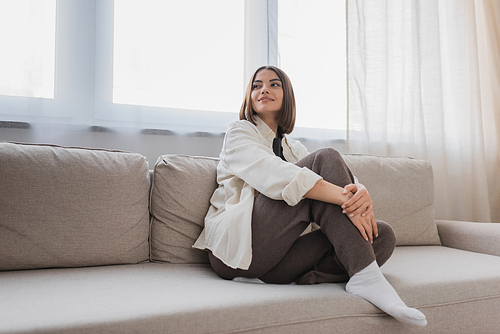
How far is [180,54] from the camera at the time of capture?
1.80 meters

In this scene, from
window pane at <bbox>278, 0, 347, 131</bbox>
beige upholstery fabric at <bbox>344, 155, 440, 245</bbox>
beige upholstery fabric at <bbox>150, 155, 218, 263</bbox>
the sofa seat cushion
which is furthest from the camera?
window pane at <bbox>278, 0, 347, 131</bbox>

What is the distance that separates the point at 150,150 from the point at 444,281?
1327mm

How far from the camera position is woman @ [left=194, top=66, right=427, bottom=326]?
993 millimetres

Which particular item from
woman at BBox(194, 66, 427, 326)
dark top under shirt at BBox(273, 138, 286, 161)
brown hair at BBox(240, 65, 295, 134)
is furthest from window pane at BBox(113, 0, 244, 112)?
woman at BBox(194, 66, 427, 326)

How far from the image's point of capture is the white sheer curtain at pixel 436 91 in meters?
2.10

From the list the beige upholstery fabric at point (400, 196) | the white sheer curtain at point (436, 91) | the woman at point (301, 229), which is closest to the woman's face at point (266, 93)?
the woman at point (301, 229)

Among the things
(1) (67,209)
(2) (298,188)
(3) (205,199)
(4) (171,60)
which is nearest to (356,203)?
(2) (298,188)

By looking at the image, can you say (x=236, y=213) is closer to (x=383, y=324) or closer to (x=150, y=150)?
(x=383, y=324)

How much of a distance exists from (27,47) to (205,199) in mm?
1025

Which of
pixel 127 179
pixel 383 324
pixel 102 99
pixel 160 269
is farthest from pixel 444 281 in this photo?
pixel 102 99

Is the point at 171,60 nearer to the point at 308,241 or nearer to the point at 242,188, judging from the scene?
→ the point at 242,188

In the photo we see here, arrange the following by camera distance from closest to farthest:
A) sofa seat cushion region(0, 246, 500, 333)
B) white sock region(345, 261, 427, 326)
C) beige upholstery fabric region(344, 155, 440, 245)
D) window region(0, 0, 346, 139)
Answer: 1. sofa seat cushion region(0, 246, 500, 333)
2. white sock region(345, 261, 427, 326)
3. window region(0, 0, 346, 139)
4. beige upholstery fabric region(344, 155, 440, 245)

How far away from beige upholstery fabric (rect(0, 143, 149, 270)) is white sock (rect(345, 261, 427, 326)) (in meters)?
0.77

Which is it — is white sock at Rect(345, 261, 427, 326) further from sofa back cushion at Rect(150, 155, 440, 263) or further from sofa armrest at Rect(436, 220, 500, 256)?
sofa armrest at Rect(436, 220, 500, 256)
